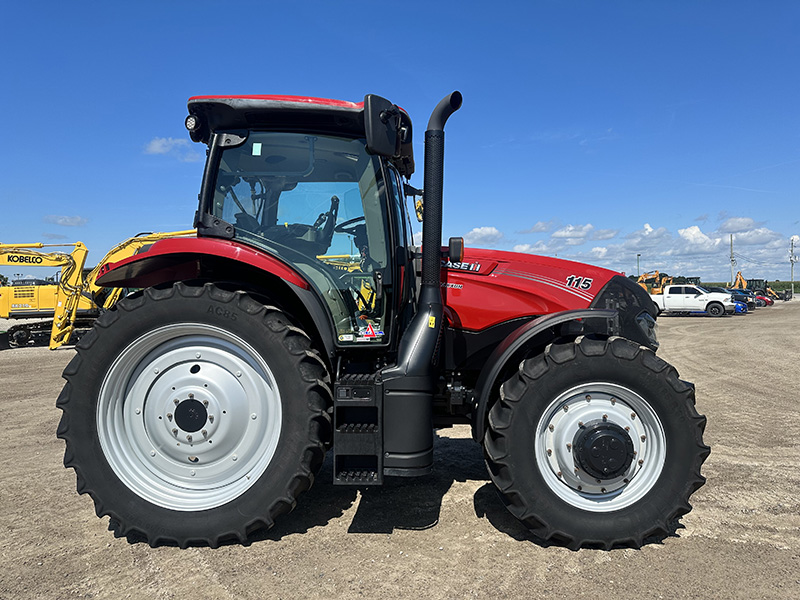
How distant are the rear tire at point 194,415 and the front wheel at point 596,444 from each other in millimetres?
1127

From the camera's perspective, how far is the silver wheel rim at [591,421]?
116 inches

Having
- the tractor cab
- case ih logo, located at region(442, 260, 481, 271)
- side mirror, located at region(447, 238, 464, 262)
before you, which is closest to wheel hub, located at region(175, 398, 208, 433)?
the tractor cab

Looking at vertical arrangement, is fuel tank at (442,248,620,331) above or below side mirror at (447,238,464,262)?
below

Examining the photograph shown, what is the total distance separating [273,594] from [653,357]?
2391 millimetres

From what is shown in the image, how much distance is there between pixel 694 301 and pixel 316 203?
28.0 metres

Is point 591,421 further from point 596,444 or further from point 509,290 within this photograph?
point 509,290

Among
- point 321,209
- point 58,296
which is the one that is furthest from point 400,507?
point 58,296

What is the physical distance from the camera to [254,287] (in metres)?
3.22

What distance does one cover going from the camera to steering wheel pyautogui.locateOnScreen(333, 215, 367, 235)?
3291 millimetres

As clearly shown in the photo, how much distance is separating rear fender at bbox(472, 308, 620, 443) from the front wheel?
100 millimetres

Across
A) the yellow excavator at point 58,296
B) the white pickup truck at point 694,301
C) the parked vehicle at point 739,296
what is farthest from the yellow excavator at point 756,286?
the yellow excavator at point 58,296

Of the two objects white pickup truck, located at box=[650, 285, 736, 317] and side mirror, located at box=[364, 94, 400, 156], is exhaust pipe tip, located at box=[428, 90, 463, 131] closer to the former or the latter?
side mirror, located at box=[364, 94, 400, 156]

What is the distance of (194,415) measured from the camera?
3006mm

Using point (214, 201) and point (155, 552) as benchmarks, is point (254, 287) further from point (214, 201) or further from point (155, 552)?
point (155, 552)
